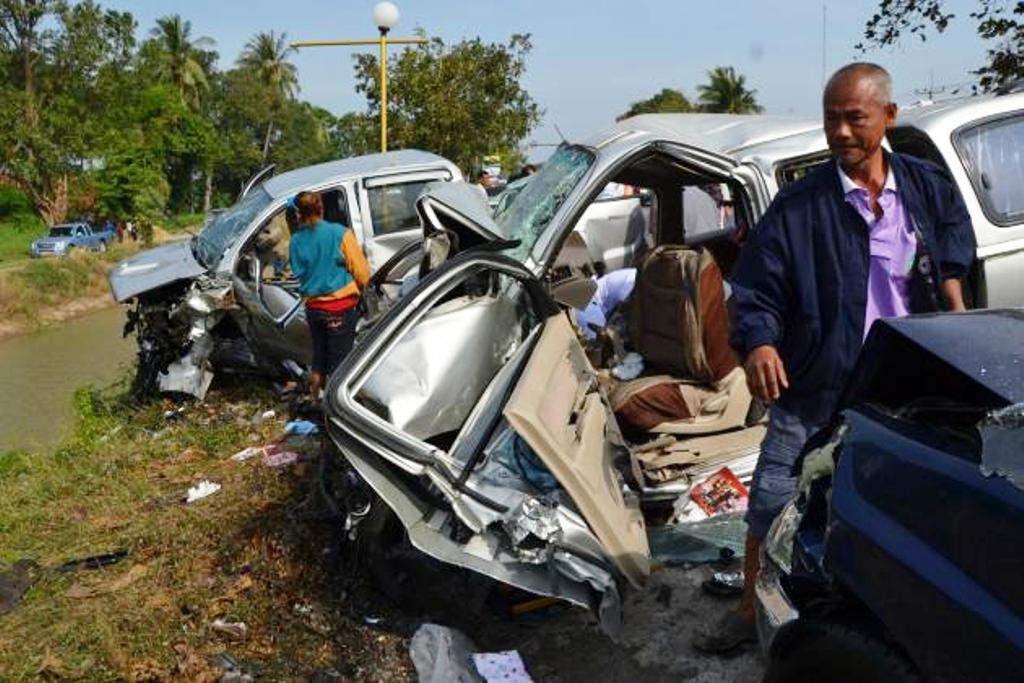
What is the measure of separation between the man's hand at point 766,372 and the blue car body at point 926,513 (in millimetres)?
451

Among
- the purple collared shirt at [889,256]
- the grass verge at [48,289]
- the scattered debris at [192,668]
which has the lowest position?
the grass verge at [48,289]

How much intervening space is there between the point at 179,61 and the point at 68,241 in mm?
30205

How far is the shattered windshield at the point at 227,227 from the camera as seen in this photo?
8.41 m

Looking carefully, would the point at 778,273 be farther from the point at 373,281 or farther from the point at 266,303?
the point at 266,303

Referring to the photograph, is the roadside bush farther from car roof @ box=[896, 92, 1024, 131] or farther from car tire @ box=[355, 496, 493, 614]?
car roof @ box=[896, 92, 1024, 131]

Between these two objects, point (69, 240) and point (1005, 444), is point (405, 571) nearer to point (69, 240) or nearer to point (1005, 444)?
point (1005, 444)

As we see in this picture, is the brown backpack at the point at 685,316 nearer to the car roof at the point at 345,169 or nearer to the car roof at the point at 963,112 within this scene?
the car roof at the point at 963,112

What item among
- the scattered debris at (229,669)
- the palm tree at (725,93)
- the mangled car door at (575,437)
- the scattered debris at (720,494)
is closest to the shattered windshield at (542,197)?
the mangled car door at (575,437)

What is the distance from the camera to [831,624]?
2.11 meters

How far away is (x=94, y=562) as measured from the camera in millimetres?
4906

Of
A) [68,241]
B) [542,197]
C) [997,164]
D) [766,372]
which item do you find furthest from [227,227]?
[68,241]

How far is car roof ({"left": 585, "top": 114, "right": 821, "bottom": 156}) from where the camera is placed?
17.3 ft

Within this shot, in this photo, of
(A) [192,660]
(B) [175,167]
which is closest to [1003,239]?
(A) [192,660]

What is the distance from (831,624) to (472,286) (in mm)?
2478
